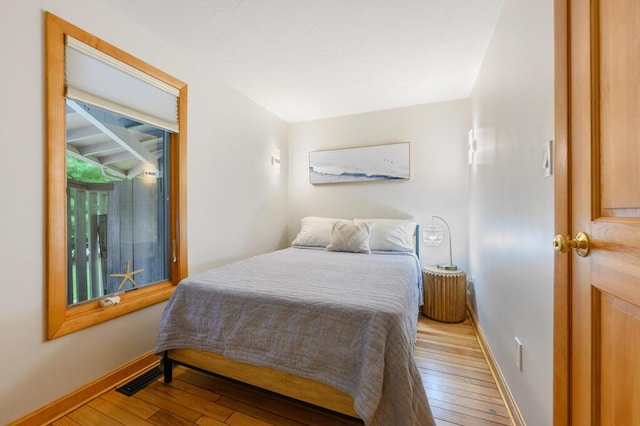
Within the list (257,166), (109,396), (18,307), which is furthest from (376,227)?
(18,307)

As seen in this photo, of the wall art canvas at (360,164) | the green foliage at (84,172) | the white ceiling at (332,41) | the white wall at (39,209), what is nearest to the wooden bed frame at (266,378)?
the white wall at (39,209)

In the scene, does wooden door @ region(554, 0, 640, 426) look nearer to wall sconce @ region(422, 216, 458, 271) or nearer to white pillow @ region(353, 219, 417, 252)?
white pillow @ region(353, 219, 417, 252)

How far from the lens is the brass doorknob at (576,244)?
28.7 inches

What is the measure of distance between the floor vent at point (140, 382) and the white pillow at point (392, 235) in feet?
7.20

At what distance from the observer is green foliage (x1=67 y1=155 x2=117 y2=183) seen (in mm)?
1614

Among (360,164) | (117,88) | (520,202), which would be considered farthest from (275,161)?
(520,202)

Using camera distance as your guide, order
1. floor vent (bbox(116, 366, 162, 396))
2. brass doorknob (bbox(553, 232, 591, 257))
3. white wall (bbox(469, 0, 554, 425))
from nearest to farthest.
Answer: brass doorknob (bbox(553, 232, 591, 257)), white wall (bbox(469, 0, 554, 425)), floor vent (bbox(116, 366, 162, 396))

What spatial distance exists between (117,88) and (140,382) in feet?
6.55

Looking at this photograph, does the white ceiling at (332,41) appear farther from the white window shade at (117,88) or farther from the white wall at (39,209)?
the white window shade at (117,88)

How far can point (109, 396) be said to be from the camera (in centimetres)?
163

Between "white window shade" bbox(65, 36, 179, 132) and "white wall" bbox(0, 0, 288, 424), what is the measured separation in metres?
0.13

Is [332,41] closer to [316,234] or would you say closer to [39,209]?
[316,234]

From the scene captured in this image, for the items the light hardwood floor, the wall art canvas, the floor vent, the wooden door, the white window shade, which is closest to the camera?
the wooden door

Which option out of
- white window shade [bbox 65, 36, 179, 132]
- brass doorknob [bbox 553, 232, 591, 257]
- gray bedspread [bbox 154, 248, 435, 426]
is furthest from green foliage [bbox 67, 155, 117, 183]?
brass doorknob [bbox 553, 232, 591, 257]
